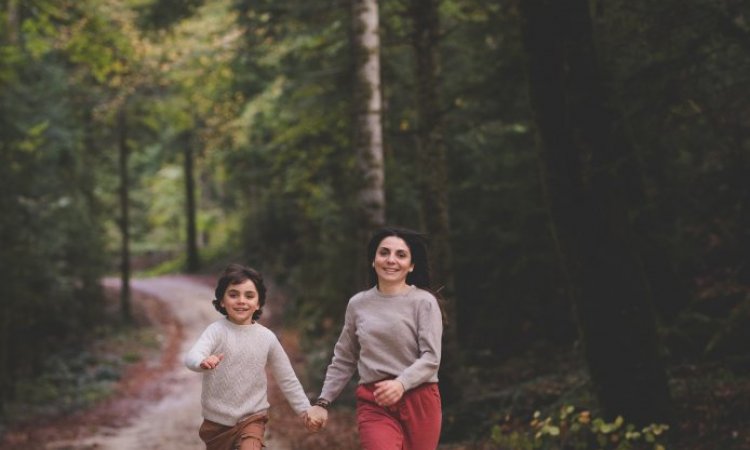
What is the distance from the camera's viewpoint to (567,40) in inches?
248

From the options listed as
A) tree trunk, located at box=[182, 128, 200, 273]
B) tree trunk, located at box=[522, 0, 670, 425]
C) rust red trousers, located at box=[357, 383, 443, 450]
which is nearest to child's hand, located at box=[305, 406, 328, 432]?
rust red trousers, located at box=[357, 383, 443, 450]

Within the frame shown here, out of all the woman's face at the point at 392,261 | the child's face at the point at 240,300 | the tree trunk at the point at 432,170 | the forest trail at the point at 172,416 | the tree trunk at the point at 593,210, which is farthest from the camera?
the forest trail at the point at 172,416

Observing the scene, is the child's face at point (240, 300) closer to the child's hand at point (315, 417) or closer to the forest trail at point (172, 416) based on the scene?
the child's hand at point (315, 417)

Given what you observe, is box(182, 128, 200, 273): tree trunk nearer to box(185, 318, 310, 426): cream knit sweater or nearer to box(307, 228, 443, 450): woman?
box(185, 318, 310, 426): cream knit sweater

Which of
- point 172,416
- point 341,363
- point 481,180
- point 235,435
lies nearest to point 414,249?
point 341,363

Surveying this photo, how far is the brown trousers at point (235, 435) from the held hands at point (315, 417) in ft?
0.80

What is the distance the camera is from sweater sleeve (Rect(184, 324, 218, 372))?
388 cm

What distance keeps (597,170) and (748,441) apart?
2.47 metres

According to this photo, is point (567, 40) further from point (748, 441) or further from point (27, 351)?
point (27, 351)

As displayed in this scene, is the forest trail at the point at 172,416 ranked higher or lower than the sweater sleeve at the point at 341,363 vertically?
lower

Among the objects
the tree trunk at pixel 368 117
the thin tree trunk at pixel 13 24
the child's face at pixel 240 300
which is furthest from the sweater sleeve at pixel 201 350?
the thin tree trunk at pixel 13 24

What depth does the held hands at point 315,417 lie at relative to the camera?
13.4ft

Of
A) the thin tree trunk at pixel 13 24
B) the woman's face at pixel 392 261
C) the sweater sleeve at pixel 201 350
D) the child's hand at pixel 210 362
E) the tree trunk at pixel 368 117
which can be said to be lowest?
the child's hand at pixel 210 362

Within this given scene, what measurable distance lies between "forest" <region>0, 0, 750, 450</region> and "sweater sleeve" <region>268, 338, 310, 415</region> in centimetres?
140
